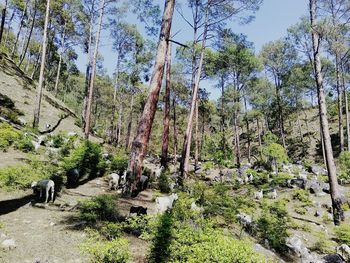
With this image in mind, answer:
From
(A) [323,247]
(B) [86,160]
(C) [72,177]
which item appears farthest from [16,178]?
(A) [323,247]

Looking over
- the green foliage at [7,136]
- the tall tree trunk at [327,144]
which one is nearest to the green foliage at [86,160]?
the green foliage at [7,136]

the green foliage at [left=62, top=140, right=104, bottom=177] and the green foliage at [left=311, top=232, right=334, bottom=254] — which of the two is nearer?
the green foliage at [left=311, top=232, right=334, bottom=254]

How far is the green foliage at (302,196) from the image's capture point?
1364cm

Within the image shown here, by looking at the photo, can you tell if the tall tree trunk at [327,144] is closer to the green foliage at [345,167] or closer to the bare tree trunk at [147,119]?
the bare tree trunk at [147,119]

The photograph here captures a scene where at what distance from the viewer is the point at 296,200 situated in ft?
46.7

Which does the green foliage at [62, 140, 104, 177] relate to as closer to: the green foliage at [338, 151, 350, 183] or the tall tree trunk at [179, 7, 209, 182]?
the tall tree trunk at [179, 7, 209, 182]

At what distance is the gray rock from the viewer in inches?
184

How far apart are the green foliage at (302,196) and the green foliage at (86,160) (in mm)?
9152

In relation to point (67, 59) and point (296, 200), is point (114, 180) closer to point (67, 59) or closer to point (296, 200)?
point (296, 200)

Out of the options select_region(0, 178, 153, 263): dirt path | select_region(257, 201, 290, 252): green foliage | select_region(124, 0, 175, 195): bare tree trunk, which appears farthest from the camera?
select_region(124, 0, 175, 195): bare tree trunk

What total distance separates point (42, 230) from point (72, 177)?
4.13 metres

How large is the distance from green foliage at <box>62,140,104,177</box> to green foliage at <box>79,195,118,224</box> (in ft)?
13.2

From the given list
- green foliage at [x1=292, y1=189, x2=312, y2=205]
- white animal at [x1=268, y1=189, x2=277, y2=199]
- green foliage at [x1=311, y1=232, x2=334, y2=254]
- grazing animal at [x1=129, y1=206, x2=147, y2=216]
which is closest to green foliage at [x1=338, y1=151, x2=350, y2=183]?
green foliage at [x1=292, y1=189, x2=312, y2=205]

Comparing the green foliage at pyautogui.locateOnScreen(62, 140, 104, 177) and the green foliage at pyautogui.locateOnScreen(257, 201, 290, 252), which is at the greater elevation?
the green foliage at pyautogui.locateOnScreen(62, 140, 104, 177)
